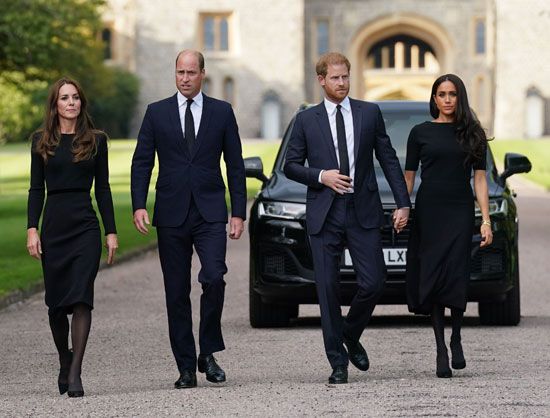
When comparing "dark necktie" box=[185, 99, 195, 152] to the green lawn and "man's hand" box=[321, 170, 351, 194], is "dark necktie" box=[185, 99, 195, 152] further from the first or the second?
the green lawn

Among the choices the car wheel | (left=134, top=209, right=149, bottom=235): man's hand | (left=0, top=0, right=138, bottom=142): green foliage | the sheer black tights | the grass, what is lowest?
the grass

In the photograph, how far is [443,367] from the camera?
27.8 ft

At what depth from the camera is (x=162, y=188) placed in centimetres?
846

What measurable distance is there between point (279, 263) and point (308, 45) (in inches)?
2756

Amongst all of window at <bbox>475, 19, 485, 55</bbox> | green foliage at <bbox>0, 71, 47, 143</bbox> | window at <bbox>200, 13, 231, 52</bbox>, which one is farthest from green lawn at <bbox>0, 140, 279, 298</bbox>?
window at <bbox>475, 19, 485, 55</bbox>

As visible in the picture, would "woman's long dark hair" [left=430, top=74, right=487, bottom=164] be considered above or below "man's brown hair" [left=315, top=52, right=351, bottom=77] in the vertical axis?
below

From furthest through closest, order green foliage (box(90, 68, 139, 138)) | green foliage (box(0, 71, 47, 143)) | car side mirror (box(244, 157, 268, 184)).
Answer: green foliage (box(90, 68, 139, 138))
green foliage (box(0, 71, 47, 143))
car side mirror (box(244, 157, 268, 184))

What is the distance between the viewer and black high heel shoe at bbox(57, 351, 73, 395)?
811cm

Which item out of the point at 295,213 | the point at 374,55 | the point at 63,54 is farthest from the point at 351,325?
the point at 374,55

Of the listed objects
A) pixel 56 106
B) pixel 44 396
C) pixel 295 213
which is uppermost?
pixel 56 106

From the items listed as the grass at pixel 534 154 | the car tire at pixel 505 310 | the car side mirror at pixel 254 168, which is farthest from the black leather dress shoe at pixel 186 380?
the grass at pixel 534 154

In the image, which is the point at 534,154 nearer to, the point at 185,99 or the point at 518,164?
the point at 518,164

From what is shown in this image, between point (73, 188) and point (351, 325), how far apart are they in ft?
5.63

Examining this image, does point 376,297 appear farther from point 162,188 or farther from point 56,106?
point 56,106
